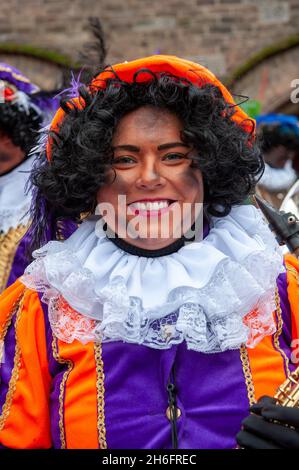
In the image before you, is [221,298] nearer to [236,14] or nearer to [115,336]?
[115,336]

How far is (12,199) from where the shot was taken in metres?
3.68

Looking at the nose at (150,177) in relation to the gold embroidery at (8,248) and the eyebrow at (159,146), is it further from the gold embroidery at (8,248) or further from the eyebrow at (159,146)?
the gold embroidery at (8,248)

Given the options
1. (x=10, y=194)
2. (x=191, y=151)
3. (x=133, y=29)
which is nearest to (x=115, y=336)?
(x=191, y=151)

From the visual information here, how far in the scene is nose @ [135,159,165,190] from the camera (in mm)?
2006

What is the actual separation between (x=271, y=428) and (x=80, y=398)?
55 centimetres

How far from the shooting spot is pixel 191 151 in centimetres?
209

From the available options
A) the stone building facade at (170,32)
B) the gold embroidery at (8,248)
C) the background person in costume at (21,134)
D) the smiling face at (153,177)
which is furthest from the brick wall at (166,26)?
the smiling face at (153,177)

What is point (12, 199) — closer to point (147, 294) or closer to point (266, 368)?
point (147, 294)

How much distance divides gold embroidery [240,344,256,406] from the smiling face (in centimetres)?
37

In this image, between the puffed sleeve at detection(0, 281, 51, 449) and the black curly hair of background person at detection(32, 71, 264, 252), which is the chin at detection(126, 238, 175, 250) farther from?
the puffed sleeve at detection(0, 281, 51, 449)

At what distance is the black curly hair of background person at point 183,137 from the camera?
2078 millimetres

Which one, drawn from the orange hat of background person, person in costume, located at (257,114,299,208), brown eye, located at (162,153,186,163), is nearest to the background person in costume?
the orange hat of background person

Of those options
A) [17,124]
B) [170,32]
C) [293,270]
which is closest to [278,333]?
[293,270]
